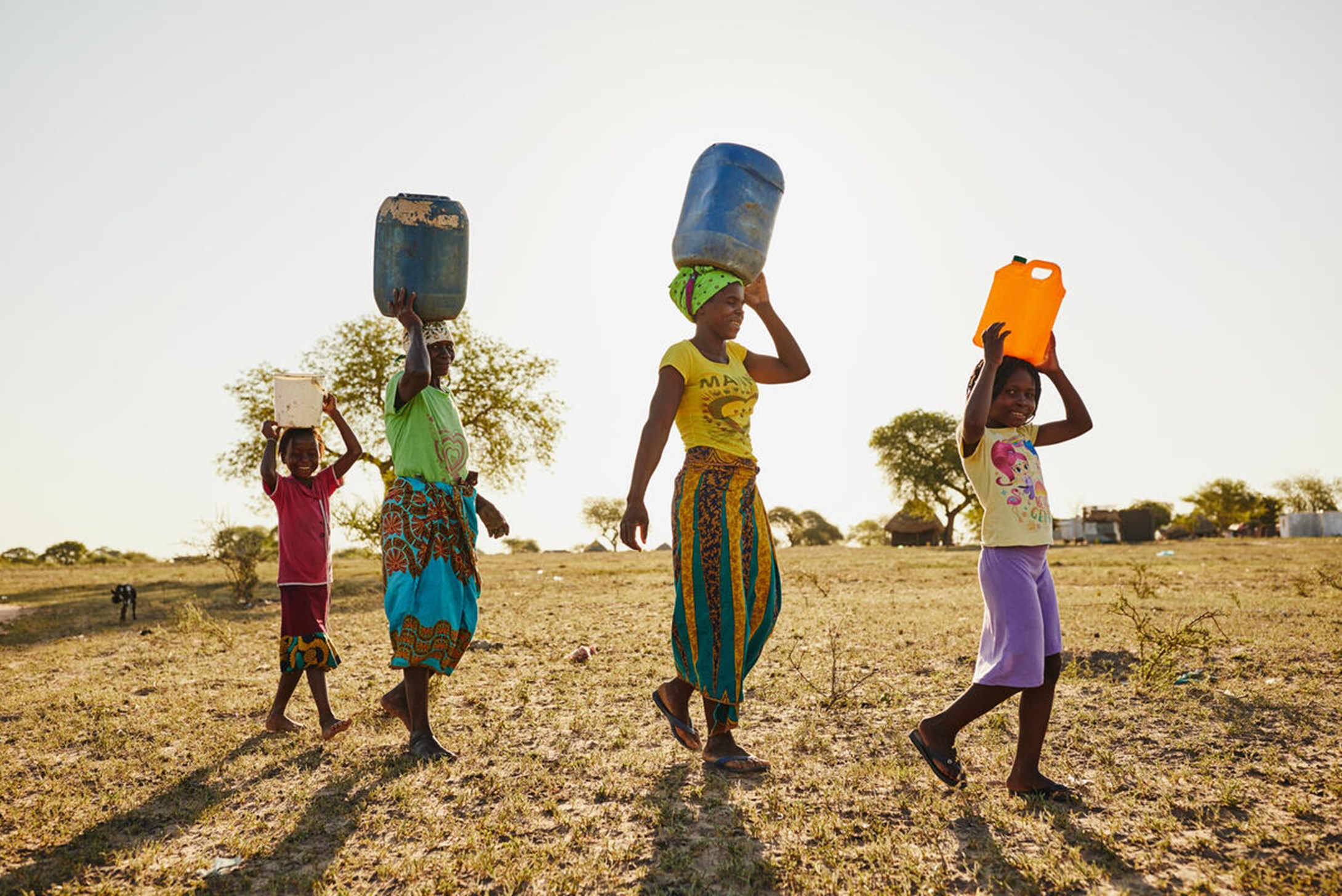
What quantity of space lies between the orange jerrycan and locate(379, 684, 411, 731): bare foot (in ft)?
10.4

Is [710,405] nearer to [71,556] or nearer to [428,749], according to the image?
[428,749]

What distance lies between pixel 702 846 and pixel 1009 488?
5.77 ft

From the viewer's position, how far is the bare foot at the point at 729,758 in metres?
3.71

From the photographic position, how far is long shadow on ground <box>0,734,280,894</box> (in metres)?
2.82

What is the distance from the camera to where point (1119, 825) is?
3.07m

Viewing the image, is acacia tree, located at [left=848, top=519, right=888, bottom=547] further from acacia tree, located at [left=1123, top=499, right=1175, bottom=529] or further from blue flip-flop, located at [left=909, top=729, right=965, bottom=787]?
blue flip-flop, located at [left=909, top=729, right=965, bottom=787]

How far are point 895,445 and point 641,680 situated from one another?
4943 cm

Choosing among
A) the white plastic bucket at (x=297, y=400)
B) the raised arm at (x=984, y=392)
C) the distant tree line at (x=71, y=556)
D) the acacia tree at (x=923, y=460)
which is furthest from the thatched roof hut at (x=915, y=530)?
the raised arm at (x=984, y=392)

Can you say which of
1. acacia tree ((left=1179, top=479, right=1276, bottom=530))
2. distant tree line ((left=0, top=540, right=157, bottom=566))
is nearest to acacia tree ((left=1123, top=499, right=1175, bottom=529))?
acacia tree ((left=1179, top=479, right=1276, bottom=530))

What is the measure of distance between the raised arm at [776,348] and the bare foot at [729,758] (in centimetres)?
169

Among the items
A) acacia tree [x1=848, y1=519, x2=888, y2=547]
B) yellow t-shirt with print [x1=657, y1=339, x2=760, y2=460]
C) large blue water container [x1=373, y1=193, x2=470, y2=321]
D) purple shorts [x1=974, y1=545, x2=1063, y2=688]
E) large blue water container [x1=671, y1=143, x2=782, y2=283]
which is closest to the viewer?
purple shorts [x1=974, y1=545, x2=1063, y2=688]

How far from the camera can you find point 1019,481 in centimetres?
348

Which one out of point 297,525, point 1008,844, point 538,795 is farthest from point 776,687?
point 297,525

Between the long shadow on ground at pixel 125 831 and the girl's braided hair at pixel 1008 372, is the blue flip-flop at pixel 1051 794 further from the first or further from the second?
the long shadow on ground at pixel 125 831
